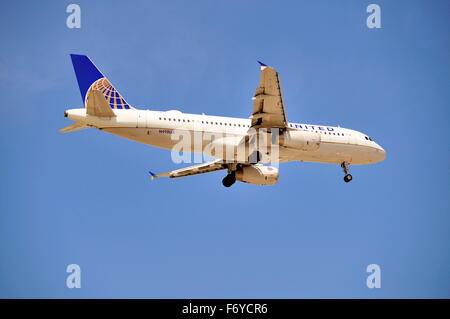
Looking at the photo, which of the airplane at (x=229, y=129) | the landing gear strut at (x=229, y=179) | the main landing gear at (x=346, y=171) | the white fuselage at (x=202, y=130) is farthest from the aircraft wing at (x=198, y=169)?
the main landing gear at (x=346, y=171)

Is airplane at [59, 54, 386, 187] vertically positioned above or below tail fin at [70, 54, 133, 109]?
below

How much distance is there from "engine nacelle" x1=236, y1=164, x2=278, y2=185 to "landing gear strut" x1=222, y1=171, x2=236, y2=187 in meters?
0.51

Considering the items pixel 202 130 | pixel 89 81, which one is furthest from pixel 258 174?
pixel 89 81

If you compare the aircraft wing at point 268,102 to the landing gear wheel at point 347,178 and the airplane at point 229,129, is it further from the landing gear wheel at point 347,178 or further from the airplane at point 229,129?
the landing gear wheel at point 347,178

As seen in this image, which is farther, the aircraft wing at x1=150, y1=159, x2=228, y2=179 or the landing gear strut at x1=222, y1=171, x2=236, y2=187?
the aircraft wing at x1=150, y1=159, x2=228, y2=179

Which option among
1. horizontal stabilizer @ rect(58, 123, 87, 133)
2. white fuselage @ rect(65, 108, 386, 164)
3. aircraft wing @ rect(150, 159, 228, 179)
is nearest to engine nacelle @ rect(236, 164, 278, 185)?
white fuselage @ rect(65, 108, 386, 164)

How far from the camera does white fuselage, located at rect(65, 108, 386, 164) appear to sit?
1299 inches

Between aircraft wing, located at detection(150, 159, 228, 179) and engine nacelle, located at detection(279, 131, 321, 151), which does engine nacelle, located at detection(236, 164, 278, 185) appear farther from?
engine nacelle, located at detection(279, 131, 321, 151)

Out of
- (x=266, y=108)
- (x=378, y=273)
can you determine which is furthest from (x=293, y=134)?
(x=378, y=273)

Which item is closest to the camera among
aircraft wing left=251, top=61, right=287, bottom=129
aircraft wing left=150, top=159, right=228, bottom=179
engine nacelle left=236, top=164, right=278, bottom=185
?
Answer: aircraft wing left=251, top=61, right=287, bottom=129

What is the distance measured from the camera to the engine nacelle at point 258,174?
37875 millimetres

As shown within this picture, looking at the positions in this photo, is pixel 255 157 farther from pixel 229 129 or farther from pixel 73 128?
pixel 73 128

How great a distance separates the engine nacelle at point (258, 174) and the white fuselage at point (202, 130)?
3.57ft
